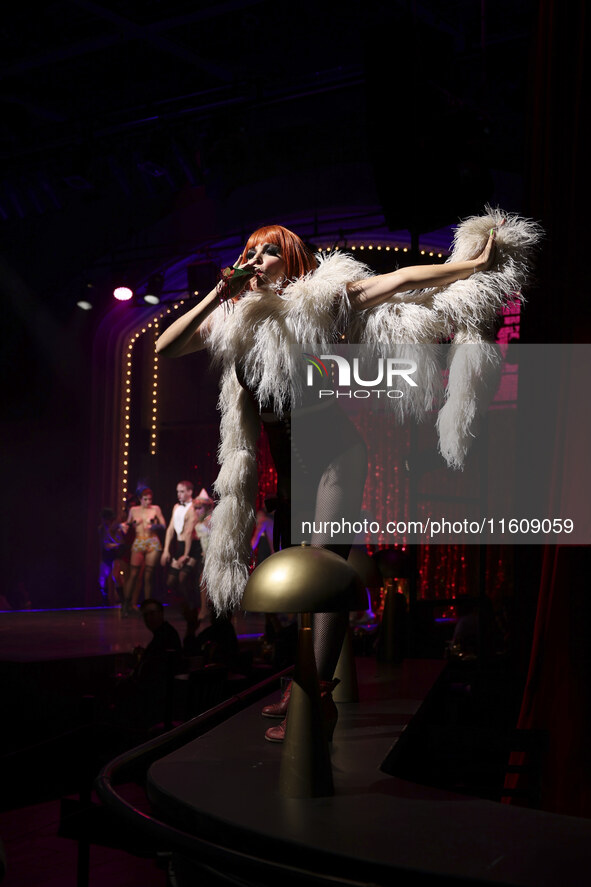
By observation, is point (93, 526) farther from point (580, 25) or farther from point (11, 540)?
point (580, 25)

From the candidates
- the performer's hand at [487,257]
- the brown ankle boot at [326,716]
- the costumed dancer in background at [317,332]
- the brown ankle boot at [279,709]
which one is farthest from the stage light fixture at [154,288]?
the brown ankle boot at [326,716]

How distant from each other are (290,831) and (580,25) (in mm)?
2715

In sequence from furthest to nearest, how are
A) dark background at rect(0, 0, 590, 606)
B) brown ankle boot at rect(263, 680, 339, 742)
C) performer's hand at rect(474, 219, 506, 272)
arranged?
dark background at rect(0, 0, 590, 606), performer's hand at rect(474, 219, 506, 272), brown ankle boot at rect(263, 680, 339, 742)

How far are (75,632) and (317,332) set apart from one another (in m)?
6.41

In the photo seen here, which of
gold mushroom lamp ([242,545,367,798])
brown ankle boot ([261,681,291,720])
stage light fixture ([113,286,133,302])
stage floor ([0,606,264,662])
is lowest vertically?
stage floor ([0,606,264,662])

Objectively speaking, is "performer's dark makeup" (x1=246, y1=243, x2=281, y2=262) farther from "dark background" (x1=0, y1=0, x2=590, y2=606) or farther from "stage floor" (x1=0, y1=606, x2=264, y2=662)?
"stage floor" (x1=0, y1=606, x2=264, y2=662)

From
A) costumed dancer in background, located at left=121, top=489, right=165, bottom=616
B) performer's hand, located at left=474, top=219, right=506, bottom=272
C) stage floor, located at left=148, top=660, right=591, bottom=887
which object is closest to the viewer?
stage floor, located at left=148, top=660, right=591, bottom=887

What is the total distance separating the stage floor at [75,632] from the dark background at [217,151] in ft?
4.58

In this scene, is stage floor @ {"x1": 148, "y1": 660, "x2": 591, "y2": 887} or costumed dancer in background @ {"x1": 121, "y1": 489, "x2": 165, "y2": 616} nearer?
stage floor @ {"x1": 148, "y1": 660, "x2": 591, "y2": 887}

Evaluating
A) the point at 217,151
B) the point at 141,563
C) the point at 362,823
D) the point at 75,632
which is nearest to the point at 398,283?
the point at 362,823

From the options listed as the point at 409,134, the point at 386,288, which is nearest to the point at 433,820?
the point at 386,288

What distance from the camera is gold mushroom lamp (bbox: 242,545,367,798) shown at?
4.35 ft

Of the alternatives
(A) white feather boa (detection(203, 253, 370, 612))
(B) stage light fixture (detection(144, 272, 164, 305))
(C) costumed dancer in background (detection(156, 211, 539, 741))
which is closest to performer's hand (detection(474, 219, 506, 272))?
(C) costumed dancer in background (detection(156, 211, 539, 741))

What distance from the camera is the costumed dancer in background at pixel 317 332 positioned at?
1.92 metres
